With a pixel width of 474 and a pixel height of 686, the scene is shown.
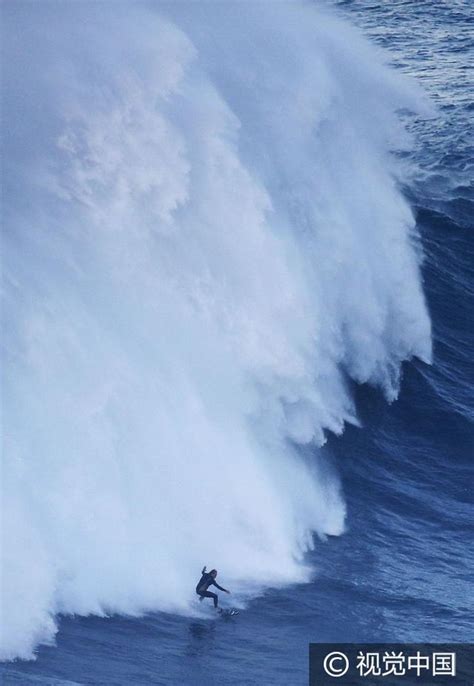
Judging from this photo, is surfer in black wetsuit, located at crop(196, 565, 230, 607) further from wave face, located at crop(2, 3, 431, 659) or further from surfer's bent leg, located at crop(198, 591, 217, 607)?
wave face, located at crop(2, 3, 431, 659)

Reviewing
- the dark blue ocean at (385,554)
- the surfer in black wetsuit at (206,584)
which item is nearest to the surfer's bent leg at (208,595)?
the surfer in black wetsuit at (206,584)

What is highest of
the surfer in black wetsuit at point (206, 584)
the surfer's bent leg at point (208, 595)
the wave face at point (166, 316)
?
the wave face at point (166, 316)

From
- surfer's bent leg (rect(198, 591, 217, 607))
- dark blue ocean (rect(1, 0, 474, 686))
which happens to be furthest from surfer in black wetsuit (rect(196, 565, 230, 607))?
dark blue ocean (rect(1, 0, 474, 686))

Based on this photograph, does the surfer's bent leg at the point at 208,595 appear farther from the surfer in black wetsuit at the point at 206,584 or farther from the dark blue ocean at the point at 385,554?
the dark blue ocean at the point at 385,554

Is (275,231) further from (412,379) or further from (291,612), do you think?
(291,612)

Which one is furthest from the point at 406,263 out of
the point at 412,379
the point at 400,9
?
the point at 400,9

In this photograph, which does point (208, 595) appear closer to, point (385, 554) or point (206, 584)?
point (206, 584)
